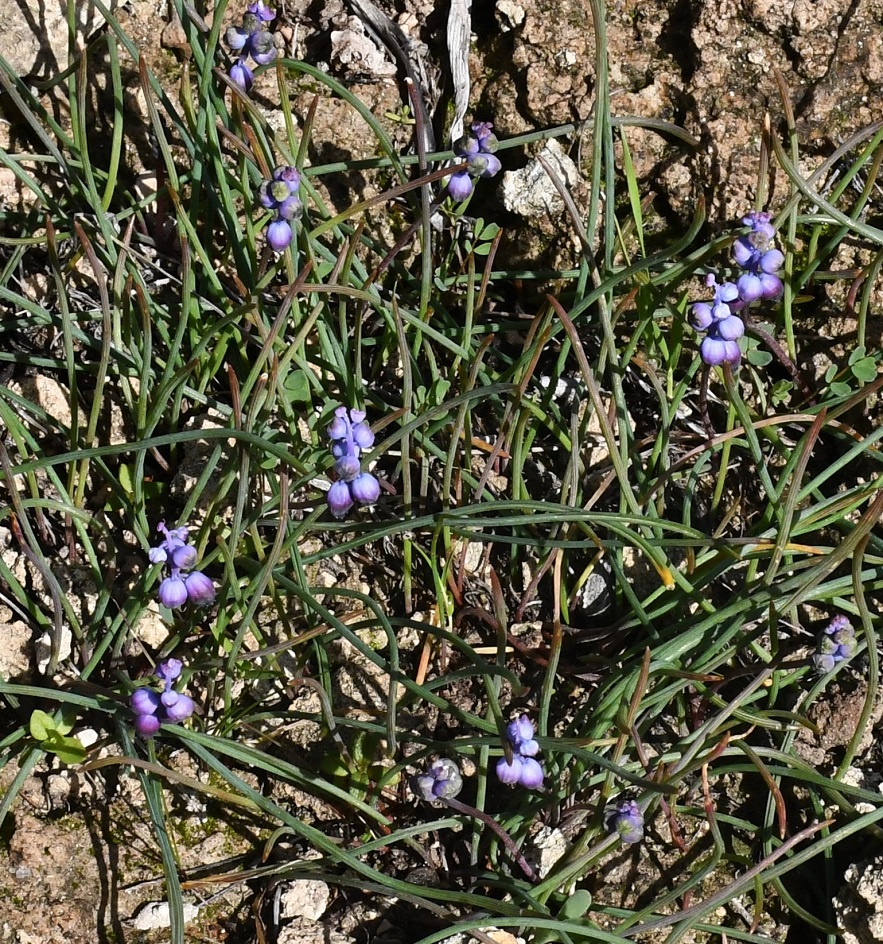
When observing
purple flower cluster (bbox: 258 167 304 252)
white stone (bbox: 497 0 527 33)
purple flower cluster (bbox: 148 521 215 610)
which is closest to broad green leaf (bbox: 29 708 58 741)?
purple flower cluster (bbox: 148 521 215 610)

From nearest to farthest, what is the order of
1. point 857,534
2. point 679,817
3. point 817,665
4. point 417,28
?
point 857,534 → point 817,665 → point 679,817 → point 417,28

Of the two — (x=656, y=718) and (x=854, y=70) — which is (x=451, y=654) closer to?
(x=656, y=718)

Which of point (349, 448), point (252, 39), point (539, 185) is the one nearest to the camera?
point (349, 448)

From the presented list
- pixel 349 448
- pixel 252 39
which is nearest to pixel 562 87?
pixel 252 39

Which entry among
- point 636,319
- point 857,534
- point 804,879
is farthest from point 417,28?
point 804,879

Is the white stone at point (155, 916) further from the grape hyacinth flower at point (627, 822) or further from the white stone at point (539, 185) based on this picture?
the white stone at point (539, 185)

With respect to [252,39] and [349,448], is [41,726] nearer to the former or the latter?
[349,448]

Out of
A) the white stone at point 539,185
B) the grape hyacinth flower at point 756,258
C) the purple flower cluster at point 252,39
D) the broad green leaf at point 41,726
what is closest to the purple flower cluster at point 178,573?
the broad green leaf at point 41,726
